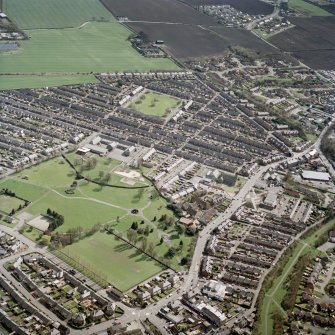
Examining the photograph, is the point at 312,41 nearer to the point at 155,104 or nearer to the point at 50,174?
the point at 155,104

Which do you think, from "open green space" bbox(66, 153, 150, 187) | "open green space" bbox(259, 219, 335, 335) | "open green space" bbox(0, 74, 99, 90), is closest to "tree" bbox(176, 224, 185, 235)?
"open green space" bbox(66, 153, 150, 187)

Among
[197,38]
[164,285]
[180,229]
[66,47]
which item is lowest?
[164,285]

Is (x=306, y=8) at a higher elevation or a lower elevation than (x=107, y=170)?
higher

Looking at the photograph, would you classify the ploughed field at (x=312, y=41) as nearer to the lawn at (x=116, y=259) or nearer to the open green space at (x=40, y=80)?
the open green space at (x=40, y=80)

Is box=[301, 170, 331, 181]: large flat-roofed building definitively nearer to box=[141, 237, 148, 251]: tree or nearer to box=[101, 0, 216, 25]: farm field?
box=[141, 237, 148, 251]: tree

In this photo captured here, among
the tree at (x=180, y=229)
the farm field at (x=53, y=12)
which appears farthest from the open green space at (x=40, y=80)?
the tree at (x=180, y=229)

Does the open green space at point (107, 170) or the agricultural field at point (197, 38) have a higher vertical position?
the agricultural field at point (197, 38)

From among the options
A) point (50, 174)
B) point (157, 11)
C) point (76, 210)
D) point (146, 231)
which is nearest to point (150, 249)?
point (146, 231)
